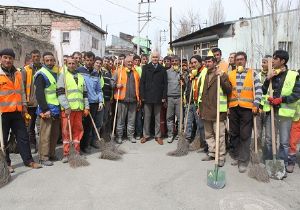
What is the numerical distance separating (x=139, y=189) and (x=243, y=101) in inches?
95.5

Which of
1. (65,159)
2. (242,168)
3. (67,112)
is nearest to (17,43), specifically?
(67,112)

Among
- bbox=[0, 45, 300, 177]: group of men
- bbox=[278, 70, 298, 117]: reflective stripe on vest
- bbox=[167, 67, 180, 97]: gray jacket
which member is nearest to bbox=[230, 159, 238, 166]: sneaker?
bbox=[0, 45, 300, 177]: group of men

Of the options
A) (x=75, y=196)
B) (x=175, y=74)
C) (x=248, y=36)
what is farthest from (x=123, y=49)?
(x=75, y=196)

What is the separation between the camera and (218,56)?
6.85m

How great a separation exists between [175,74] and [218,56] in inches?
53.4

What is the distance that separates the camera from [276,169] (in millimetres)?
5207

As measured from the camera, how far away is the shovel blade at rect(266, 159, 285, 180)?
519cm

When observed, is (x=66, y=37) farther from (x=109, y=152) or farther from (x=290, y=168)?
(x=290, y=168)

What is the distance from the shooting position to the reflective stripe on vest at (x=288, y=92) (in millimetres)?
5414

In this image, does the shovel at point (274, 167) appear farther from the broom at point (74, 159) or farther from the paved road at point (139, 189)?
the broom at point (74, 159)

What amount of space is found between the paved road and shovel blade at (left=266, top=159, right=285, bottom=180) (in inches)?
5.0

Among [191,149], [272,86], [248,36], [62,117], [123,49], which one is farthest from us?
[123,49]

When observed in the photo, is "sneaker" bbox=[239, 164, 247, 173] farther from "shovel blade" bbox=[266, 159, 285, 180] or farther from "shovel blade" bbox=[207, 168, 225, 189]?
"shovel blade" bbox=[207, 168, 225, 189]

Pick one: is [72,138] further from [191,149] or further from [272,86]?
[272,86]
